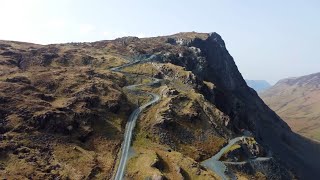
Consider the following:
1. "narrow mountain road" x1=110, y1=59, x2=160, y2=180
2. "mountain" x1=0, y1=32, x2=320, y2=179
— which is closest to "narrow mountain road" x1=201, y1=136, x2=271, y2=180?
"mountain" x1=0, y1=32, x2=320, y2=179

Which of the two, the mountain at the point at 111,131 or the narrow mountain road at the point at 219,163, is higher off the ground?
the mountain at the point at 111,131

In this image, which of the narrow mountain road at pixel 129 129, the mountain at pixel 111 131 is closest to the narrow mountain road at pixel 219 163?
the mountain at pixel 111 131

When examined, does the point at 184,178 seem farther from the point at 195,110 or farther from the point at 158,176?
the point at 195,110

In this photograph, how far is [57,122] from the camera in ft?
437

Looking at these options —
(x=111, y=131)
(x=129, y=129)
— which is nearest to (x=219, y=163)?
(x=129, y=129)

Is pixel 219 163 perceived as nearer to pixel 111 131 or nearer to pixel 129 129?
pixel 129 129

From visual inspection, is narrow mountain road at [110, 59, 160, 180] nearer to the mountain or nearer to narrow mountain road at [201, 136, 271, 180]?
the mountain

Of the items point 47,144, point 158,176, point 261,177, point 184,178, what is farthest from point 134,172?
point 261,177

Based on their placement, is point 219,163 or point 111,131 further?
point 111,131

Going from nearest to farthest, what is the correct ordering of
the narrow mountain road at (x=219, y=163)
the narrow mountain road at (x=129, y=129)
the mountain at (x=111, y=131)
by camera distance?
1. the mountain at (x=111, y=131)
2. the narrow mountain road at (x=129, y=129)
3. the narrow mountain road at (x=219, y=163)

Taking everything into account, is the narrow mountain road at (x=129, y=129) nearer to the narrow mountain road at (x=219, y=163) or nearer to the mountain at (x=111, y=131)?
the mountain at (x=111, y=131)

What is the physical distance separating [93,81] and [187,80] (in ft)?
154

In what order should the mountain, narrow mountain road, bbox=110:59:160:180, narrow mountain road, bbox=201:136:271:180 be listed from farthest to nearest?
1. narrow mountain road, bbox=201:136:271:180
2. narrow mountain road, bbox=110:59:160:180
3. the mountain

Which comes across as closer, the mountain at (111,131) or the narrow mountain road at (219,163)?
the mountain at (111,131)
